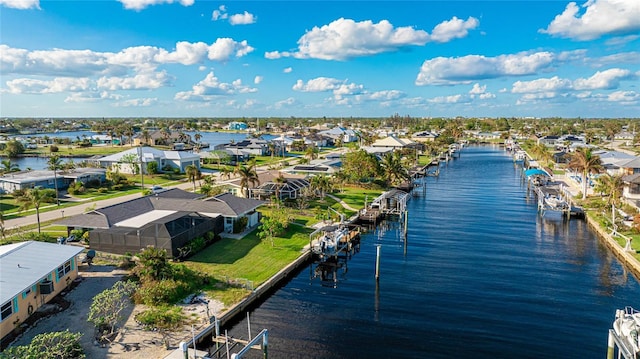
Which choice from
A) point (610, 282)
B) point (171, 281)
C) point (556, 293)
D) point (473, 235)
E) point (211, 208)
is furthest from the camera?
point (473, 235)

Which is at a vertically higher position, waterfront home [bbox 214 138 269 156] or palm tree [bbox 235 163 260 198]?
waterfront home [bbox 214 138 269 156]

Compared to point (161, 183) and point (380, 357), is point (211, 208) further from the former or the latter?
point (161, 183)

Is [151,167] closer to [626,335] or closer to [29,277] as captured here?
[29,277]

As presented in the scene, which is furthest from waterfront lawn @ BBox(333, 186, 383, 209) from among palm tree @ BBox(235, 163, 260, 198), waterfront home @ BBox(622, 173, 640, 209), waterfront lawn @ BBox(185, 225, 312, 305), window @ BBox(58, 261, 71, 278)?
window @ BBox(58, 261, 71, 278)

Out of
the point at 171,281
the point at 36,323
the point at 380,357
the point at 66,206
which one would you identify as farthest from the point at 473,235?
the point at 66,206

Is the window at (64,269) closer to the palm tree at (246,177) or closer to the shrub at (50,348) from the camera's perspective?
the shrub at (50,348)

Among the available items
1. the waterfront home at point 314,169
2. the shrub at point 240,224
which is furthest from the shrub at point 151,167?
the shrub at point 240,224

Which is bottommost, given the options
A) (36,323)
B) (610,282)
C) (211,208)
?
(610,282)

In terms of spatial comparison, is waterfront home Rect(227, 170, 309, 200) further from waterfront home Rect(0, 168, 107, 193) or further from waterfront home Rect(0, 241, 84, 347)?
waterfront home Rect(0, 241, 84, 347)
